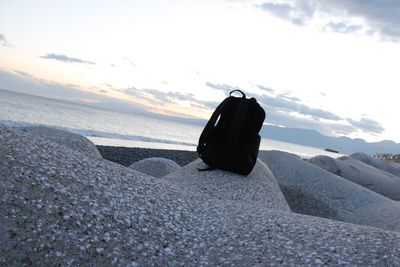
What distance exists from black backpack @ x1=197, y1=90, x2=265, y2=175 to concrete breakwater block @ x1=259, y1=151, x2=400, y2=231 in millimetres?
2366

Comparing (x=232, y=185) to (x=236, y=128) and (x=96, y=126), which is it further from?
(x=96, y=126)

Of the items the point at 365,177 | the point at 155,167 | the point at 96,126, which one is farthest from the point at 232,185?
the point at 96,126

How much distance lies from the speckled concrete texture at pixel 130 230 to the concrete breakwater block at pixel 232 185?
78.2 inches

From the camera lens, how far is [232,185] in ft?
23.1

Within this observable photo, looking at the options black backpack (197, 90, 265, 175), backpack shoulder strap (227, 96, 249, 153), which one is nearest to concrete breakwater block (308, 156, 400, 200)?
black backpack (197, 90, 265, 175)

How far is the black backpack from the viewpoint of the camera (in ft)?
24.4

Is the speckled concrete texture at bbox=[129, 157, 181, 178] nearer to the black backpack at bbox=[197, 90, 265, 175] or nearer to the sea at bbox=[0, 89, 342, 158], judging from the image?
the black backpack at bbox=[197, 90, 265, 175]

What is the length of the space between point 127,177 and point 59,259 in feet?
6.26

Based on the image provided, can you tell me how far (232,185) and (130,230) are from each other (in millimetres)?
3501

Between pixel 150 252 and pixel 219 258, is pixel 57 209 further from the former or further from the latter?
pixel 219 258

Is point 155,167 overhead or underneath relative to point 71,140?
underneath

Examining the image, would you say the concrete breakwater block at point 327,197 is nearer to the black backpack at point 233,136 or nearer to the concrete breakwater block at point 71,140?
the black backpack at point 233,136

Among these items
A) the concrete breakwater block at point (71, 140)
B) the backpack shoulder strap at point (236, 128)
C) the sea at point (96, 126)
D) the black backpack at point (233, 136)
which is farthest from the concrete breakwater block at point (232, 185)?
the sea at point (96, 126)

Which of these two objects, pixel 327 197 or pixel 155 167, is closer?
pixel 155 167
